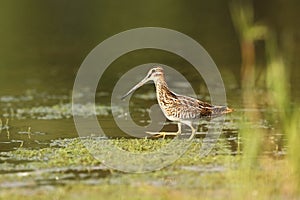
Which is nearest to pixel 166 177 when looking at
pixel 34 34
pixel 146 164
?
pixel 146 164

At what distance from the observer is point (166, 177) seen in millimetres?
7773

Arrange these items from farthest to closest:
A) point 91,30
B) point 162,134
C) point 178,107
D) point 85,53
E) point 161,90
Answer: point 91,30
point 85,53
point 162,134
point 161,90
point 178,107

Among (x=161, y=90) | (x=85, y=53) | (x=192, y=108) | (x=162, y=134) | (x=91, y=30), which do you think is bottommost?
(x=162, y=134)

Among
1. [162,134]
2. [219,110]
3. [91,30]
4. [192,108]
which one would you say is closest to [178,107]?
[192,108]

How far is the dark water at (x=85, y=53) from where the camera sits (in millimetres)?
10797

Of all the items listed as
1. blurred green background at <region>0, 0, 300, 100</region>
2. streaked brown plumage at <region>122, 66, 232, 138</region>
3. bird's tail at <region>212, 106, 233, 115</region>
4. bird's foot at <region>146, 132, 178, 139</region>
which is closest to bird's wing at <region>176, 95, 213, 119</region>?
streaked brown plumage at <region>122, 66, 232, 138</region>

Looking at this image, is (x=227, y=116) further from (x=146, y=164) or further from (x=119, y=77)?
(x=119, y=77)

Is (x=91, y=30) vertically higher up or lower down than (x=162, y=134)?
higher up

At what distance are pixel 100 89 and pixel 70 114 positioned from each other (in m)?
1.91

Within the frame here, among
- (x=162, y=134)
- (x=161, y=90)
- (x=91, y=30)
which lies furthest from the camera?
(x=91, y=30)

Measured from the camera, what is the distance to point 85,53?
16219 mm

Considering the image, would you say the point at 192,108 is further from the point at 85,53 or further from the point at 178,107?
the point at 85,53

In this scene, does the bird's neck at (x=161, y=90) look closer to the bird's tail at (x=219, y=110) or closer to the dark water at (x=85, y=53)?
the bird's tail at (x=219, y=110)

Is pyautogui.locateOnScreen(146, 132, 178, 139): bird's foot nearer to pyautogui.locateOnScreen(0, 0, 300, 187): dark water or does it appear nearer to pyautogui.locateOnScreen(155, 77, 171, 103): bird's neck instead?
pyautogui.locateOnScreen(155, 77, 171, 103): bird's neck
